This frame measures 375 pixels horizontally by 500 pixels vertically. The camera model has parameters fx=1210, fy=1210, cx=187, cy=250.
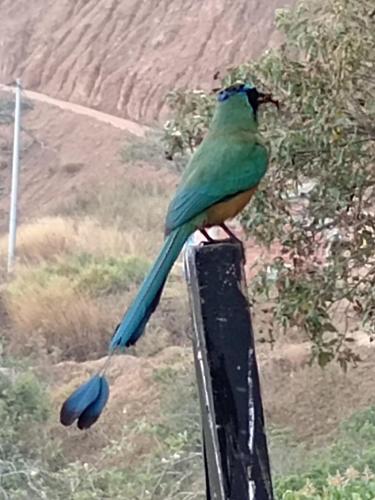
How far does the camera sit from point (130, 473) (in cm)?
545

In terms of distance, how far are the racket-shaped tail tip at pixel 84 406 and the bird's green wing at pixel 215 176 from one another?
0.48m

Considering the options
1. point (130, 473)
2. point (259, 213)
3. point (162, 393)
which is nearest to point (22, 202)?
point (162, 393)

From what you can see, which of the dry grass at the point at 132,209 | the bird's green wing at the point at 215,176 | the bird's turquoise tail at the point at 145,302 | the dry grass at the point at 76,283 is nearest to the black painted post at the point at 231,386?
the bird's turquoise tail at the point at 145,302

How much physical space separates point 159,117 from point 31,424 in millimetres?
12299

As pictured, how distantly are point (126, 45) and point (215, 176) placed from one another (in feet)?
59.8

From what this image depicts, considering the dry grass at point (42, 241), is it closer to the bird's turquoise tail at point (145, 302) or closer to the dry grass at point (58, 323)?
the dry grass at point (58, 323)

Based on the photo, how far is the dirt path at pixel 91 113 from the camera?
1775 centimetres

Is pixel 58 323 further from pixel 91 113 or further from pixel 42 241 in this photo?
pixel 91 113

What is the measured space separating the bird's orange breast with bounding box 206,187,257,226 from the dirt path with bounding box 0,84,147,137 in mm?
15182

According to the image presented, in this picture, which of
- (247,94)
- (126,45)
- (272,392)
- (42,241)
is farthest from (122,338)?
(126,45)

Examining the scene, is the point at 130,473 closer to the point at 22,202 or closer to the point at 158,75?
the point at 22,202

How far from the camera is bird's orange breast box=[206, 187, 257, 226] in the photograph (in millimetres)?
2020

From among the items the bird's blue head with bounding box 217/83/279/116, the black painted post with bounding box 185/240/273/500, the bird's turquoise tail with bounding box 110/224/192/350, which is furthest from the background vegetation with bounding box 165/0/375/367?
the black painted post with bounding box 185/240/273/500

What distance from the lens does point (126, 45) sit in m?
19.9
